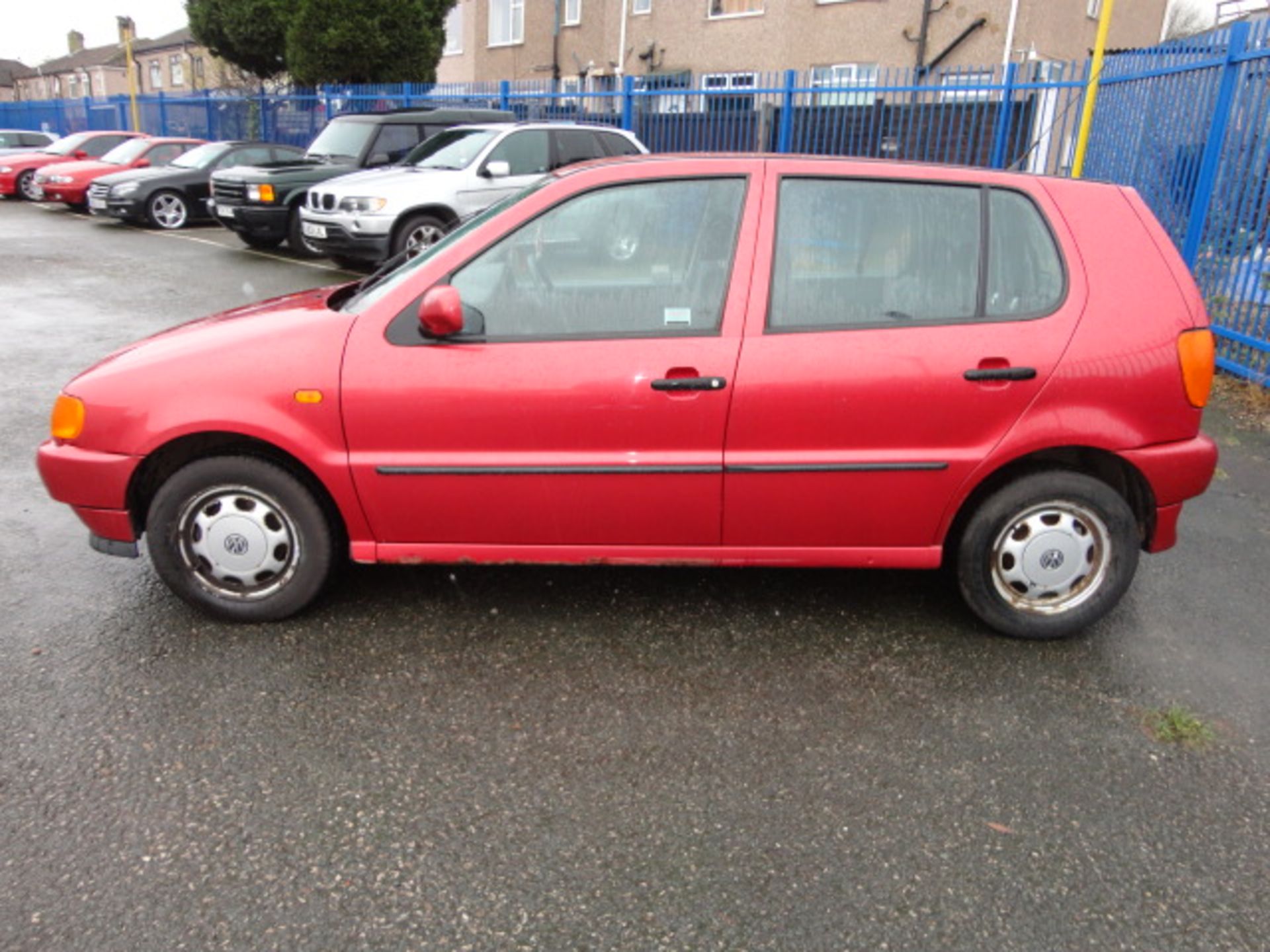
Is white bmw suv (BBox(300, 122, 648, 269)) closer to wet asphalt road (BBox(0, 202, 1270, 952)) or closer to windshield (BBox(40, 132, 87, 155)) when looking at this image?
wet asphalt road (BBox(0, 202, 1270, 952))

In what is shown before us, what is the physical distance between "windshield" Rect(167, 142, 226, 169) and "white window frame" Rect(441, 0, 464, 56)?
51.8 ft

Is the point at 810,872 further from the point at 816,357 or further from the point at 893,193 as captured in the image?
the point at 893,193

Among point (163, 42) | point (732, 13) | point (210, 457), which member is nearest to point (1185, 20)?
point (732, 13)

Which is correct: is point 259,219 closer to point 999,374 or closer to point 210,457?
point 210,457

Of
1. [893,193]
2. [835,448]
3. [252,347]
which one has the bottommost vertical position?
[835,448]

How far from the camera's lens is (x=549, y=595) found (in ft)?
12.6

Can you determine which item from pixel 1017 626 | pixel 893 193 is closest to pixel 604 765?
pixel 1017 626

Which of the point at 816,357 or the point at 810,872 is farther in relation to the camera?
the point at 816,357

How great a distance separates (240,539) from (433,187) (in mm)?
7757

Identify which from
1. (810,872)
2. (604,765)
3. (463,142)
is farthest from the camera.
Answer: (463,142)

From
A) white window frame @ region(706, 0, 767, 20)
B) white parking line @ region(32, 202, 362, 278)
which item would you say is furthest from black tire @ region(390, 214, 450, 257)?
white window frame @ region(706, 0, 767, 20)

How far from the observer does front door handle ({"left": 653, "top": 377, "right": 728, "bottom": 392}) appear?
321 cm

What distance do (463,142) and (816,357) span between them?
356 inches

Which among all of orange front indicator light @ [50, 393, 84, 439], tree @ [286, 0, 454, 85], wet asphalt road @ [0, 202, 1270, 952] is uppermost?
tree @ [286, 0, 454, 85]
